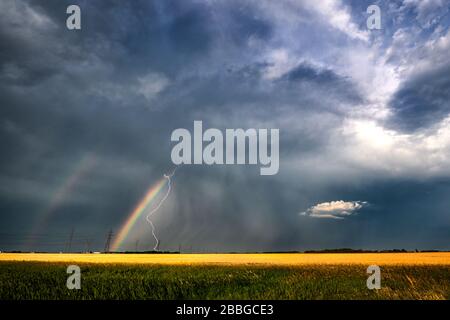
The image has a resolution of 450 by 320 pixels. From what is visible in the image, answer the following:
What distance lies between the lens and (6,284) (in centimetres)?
1886
